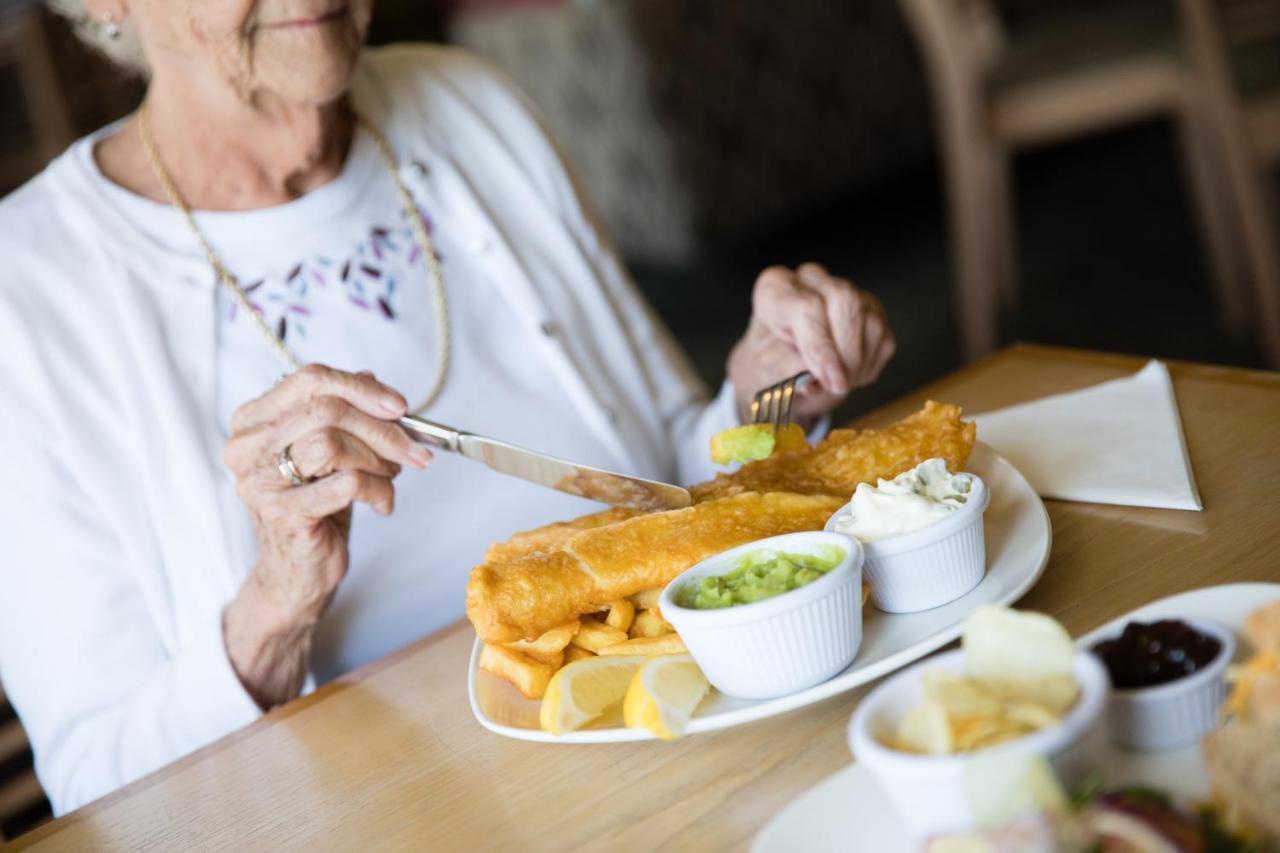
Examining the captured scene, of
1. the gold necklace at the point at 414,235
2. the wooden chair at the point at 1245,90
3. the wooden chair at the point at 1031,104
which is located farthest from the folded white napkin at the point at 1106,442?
the wooden chair at the point at 1031,104

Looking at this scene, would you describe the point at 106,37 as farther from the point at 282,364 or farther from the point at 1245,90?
the point at 1245,90

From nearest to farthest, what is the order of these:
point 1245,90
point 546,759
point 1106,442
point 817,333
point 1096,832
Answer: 1. point 1096,832
2. point 546,759
3. point 1106,442
4. point 817,333
5. point 1245,90

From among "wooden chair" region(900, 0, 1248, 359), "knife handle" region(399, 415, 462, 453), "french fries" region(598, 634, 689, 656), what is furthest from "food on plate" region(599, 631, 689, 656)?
"wooden chair" region(900, 0, 1248, 359)

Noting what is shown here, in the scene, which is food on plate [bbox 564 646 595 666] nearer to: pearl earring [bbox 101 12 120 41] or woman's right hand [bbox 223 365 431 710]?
woman's right hand [bbox 223 365 431 710]

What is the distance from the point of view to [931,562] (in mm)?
987

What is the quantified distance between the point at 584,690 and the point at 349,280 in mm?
891

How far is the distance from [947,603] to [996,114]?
2979 millimetres

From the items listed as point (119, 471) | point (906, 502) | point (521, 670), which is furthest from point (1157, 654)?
point (119, 471)

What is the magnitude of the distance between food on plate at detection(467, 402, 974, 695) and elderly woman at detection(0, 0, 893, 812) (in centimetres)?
25

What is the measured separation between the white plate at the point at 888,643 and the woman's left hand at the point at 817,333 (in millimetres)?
307

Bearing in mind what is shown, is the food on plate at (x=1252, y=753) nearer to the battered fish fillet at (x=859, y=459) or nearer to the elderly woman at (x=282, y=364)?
the battered fish fillet at (x=859, y=459)

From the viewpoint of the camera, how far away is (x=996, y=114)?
367 centimetres

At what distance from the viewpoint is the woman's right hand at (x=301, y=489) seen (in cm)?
124

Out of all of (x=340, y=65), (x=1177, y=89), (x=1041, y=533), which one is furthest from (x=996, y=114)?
(x=1041, y=533)
